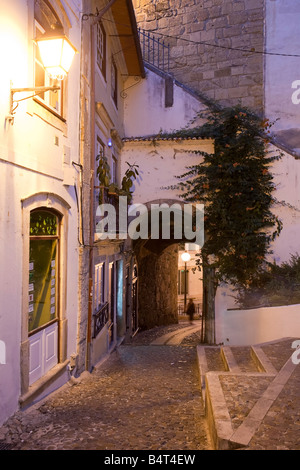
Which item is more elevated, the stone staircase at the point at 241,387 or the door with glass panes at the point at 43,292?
the door with glass panes at the point at 43,292

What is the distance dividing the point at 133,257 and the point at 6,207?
9103 mm

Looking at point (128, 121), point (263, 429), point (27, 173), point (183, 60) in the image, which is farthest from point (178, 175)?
point (263, 429)

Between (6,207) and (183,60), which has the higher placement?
(183,60)

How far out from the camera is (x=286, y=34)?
12.9m

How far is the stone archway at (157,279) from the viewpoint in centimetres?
1608

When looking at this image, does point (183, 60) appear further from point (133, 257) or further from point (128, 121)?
point (133, 257)

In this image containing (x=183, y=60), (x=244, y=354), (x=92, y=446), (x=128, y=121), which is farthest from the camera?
(x=183, y=60)

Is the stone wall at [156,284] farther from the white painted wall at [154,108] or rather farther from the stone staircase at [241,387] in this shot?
the stone staircase at [241,387]

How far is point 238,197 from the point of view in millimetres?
10609

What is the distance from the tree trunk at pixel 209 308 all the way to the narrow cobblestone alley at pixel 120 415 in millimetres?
2860

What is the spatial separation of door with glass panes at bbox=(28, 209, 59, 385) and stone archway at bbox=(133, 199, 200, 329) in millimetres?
7255

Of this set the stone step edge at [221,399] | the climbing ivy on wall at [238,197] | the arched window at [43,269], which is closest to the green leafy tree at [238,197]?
the climbing ivy on wall at [238,197]
